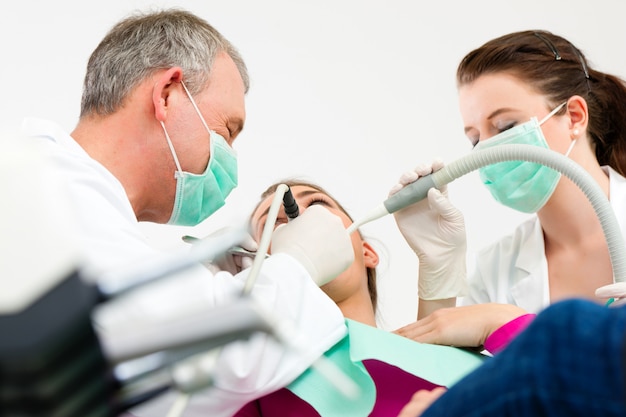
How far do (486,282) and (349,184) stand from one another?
80cm

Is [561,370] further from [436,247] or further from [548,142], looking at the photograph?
[548,142]

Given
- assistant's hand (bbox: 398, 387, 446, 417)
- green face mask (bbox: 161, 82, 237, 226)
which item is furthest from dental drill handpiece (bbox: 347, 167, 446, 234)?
assistant's hand (bbox: 398, 387, 446, 417)

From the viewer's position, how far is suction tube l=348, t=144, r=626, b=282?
1.74 meters

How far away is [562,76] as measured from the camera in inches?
90.1

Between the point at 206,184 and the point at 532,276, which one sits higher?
the point at 206,184

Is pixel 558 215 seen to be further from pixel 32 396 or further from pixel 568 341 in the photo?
pixel 32 396

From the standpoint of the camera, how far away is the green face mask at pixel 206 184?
1.83 meters

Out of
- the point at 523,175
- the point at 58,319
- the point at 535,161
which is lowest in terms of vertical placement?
the point at 523,175

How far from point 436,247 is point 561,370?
1544mm

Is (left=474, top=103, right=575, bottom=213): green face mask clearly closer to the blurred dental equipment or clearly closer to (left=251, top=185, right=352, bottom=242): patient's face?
(left=251, top=185, right=352, bottom=242): patient's face

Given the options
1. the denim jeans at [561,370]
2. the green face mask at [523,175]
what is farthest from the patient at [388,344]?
the denim jeans at [561,370]

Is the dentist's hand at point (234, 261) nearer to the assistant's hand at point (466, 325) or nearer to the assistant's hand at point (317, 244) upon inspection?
the assistant's hand at point (317, 244)

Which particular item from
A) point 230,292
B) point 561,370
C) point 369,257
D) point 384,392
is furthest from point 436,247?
point 561,370

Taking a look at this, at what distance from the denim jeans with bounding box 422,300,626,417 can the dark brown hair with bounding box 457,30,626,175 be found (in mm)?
1818
